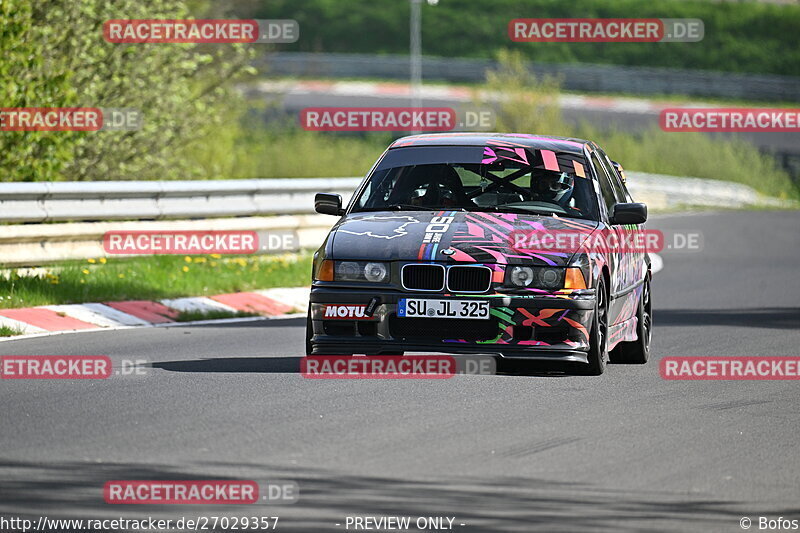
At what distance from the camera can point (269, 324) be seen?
583 inches

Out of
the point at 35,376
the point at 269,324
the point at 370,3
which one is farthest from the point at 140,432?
the point at 370,3

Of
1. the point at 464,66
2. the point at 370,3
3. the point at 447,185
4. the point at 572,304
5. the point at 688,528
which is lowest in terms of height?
the point at 688,528

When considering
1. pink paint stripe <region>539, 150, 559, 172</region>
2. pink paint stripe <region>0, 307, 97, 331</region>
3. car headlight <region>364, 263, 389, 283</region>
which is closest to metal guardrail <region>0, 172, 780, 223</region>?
pink paint stripe <region>0, 307, 97, 331</region>

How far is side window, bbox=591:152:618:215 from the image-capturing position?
11.5 meters

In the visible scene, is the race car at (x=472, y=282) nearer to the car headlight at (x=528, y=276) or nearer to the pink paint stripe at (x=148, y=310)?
the car headlight at (x=528, y=276)

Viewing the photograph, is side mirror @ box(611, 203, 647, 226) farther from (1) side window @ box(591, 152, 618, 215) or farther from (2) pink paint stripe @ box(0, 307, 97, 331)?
(2) pink paint stripe @ box(0, 307, 97, 331)

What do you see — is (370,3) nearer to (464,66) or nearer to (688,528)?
(464,66)

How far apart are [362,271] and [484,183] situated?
1499mm

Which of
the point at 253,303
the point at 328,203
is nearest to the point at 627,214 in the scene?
the point at 328,203

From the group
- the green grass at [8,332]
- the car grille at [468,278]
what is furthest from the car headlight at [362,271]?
the green grass at [8,332]

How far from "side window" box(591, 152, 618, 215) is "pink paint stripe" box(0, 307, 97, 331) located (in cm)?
494

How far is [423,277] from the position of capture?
10078mm

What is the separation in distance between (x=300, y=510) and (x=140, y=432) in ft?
6.79

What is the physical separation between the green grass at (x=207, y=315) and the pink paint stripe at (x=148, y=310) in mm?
76
